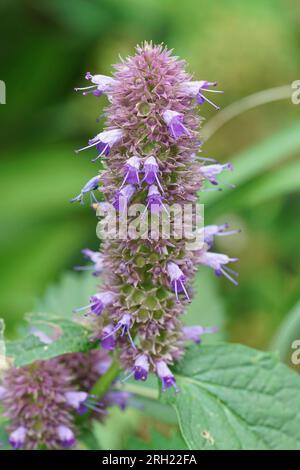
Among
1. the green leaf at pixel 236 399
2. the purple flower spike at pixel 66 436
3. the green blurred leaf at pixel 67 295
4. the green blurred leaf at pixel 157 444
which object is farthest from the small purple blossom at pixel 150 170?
the green blurred leaf at pixel 67 295

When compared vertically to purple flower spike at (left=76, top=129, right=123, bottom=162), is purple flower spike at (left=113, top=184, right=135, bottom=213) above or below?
below

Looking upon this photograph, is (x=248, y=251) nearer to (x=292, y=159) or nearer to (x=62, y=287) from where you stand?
(x=292, y=159)

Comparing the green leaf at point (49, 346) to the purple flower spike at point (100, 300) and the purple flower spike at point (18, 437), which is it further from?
the purple flower spike at point (18, 437)

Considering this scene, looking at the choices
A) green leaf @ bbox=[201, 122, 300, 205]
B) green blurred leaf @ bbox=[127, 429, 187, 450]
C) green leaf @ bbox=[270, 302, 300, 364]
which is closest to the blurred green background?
green leaf @ bbox=[201, 122, 300, 205]

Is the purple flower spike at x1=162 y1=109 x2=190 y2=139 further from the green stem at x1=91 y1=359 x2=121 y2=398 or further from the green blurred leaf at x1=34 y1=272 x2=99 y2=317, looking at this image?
the green blurred leaf at x1=34 y1=272 x2=99 y2=317

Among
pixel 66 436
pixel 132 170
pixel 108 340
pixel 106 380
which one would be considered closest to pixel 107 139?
pixel 132 170

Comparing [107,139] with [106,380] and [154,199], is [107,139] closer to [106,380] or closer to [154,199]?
[154,199]
